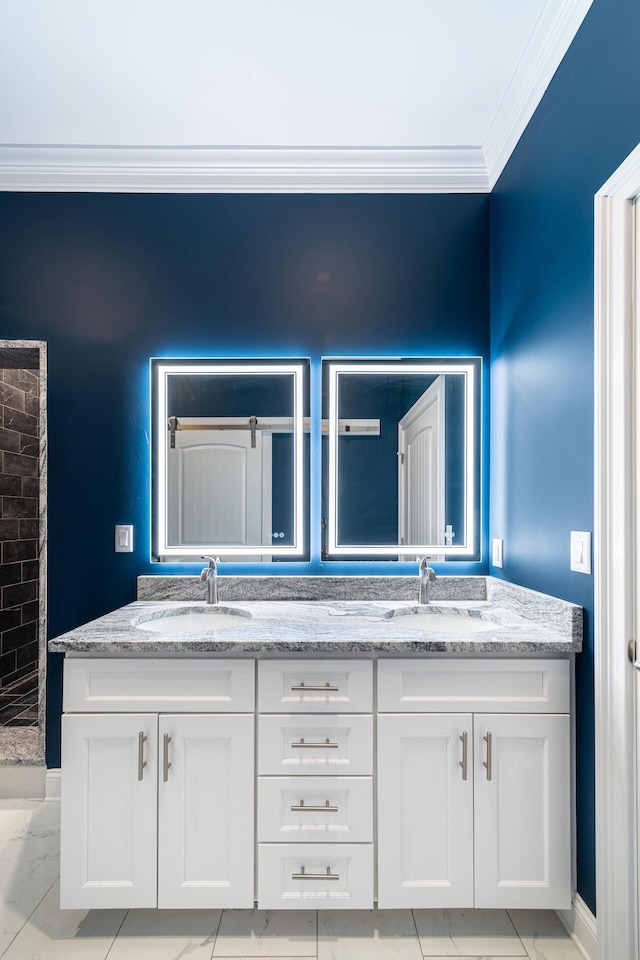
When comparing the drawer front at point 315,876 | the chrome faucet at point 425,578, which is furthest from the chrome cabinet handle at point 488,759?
the chrome faucet at point 425,578

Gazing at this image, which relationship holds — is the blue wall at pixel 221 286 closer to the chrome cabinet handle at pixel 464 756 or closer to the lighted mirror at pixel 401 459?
the lighted mirror at pixel 401 459

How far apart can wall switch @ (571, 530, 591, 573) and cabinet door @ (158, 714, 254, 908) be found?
100 cm

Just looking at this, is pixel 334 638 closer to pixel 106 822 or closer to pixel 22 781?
pixel 106 822

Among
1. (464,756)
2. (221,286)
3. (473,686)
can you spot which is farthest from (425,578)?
(221,286)

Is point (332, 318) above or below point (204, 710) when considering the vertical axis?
above

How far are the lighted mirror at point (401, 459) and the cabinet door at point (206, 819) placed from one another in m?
0.90

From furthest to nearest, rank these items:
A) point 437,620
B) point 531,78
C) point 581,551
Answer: point 437,620
point 531,78
point 581,551

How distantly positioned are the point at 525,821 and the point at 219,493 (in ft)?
4.90

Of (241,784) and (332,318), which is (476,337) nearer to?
(332,318)

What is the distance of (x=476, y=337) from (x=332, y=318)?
22.9 inches

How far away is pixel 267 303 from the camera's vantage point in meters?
2.27

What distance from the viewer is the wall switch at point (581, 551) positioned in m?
1.47

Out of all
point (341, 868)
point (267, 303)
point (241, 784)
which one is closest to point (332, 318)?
point (267, 303)

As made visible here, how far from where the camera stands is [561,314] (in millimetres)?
1640
